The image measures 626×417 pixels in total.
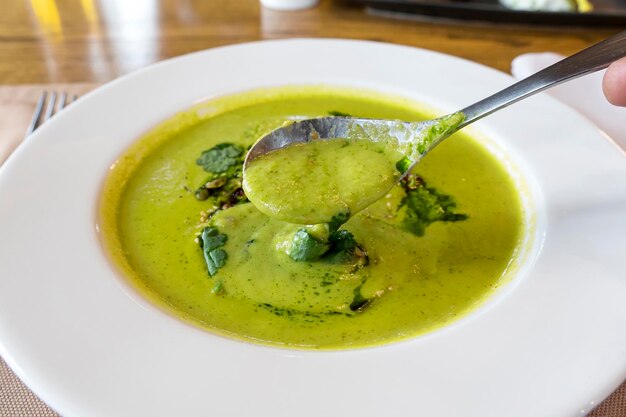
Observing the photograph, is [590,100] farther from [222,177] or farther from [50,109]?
[50,109]

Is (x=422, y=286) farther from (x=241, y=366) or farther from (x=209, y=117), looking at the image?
(x=209, y=117)

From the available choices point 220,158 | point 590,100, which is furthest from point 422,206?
point 590,100

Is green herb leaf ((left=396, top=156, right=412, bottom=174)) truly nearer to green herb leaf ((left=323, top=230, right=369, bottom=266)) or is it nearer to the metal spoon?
the metal spoon

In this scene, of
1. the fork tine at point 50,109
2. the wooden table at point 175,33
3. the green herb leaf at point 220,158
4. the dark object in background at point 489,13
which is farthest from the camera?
the dark object in background at point 489,13

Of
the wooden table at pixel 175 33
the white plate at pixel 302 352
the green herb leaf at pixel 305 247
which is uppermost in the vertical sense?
the white plate at pixel 302 352

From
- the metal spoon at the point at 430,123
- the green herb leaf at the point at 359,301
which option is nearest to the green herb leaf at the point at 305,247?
the green herb leaf at the point at 359,301

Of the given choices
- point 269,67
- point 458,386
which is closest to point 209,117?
point 269,67

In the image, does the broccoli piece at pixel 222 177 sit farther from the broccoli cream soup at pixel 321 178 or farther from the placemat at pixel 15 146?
the placemat at pixel 15 146

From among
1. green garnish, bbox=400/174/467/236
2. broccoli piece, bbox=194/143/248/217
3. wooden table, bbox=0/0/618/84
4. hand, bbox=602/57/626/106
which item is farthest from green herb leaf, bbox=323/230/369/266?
wooden table, bbox=0/0/618/84
